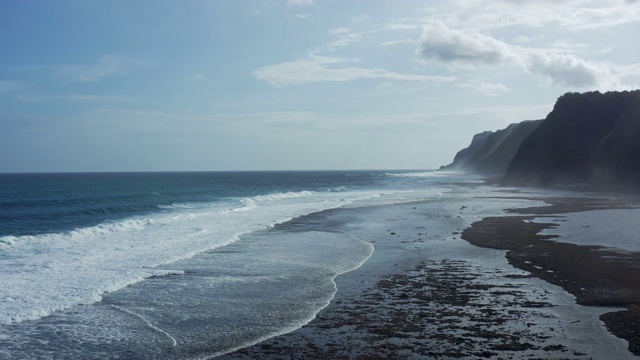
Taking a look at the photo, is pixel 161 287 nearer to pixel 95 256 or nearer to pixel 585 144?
pixel 95 256

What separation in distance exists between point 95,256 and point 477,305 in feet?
49.5

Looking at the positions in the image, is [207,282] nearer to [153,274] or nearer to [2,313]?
[153,274]

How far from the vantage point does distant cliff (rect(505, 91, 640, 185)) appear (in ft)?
219

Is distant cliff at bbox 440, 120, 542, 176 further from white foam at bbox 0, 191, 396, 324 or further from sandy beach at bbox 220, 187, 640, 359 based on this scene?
sandy beach at bbox 220, 187, 640, 359

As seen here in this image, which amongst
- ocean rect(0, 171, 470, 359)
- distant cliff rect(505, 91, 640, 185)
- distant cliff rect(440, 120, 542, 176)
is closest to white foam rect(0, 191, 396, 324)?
ocean rect(0, 171, 470, 359)

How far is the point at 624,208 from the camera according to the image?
Answer: 39.6 metres

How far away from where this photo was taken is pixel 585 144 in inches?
3073

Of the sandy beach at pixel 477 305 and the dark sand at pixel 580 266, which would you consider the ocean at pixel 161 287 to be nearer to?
the sandy beach at pixel 477 305

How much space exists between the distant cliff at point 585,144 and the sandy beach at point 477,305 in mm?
48964

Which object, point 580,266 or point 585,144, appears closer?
point 580,266

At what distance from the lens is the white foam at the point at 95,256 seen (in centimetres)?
1484

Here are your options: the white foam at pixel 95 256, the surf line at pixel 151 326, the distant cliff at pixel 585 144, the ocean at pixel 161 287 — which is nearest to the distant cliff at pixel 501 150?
the distant cliff at pixel 585 144

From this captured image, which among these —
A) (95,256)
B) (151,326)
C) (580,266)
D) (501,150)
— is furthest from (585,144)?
(151,326)

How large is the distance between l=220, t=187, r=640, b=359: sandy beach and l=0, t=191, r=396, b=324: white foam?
6.80m
